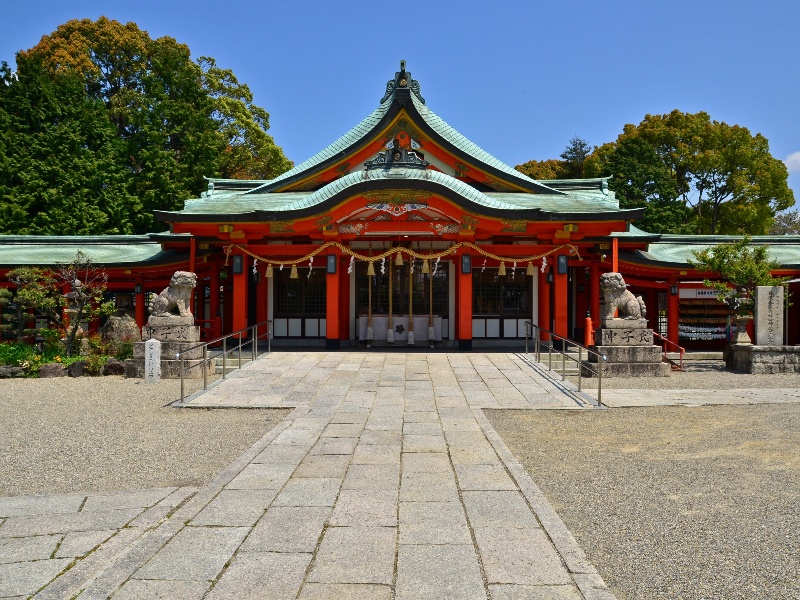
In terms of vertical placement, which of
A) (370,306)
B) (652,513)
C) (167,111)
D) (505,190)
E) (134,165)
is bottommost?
(652,513)

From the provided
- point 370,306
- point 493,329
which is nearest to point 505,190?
point 493,329

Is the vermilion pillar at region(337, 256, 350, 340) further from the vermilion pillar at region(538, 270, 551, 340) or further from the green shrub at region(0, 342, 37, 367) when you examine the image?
the green shrub at region(0, 342, 37, 367)

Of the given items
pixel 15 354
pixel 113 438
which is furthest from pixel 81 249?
pixel 113 438

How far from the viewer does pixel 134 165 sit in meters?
27.2

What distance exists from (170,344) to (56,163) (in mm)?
15536

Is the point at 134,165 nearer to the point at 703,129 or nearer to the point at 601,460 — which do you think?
the point at 601,460

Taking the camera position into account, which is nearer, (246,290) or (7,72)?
(246,290)

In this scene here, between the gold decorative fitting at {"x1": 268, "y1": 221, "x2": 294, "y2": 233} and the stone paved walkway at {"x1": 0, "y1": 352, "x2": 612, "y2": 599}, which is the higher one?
the gold decorative fitting at {"x1": 268, "y1": 221, "x2": 294, "y2": 233}

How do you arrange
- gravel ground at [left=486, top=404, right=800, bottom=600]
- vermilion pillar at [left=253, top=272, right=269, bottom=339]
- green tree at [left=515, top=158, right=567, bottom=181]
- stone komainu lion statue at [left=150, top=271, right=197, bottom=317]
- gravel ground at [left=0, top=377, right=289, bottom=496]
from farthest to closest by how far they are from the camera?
green tree at [left=515, top=158, right=567, bottom=181] < vermilion pillar at [left=253, top=272, right=269, bottom=339] < stone komainu lion statue at [left=150, top=271, right=197, bottom=317] < gravel ground at [left=0, top=377, right=289, bottom=496] < gravel ground at [left=486, top=404, right=800, bottom=600]

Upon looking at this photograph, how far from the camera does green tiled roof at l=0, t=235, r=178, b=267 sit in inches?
712

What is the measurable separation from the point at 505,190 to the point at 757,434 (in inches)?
460

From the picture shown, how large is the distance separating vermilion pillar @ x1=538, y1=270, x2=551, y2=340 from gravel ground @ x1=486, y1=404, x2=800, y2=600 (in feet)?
27.0

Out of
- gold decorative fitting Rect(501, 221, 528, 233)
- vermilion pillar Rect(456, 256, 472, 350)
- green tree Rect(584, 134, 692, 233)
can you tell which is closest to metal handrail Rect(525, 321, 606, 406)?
vermilion pillar Rect(456, 256, 472, 350)

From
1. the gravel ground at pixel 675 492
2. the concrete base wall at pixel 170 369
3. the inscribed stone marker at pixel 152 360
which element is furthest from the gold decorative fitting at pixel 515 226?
the inscribed stone marker at pixel 152 360
